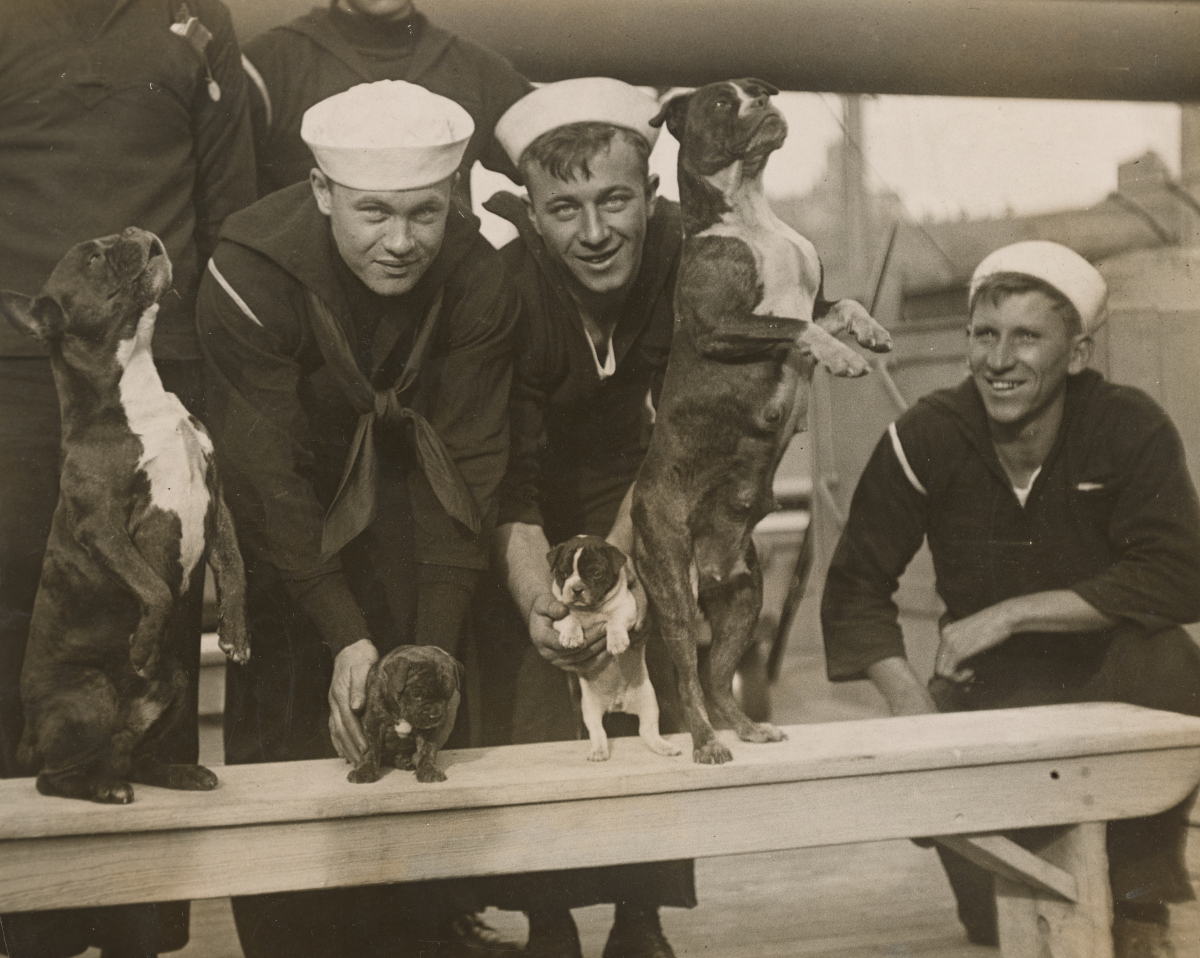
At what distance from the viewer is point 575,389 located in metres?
2.72

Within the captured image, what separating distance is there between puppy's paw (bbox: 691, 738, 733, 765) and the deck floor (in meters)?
0.56

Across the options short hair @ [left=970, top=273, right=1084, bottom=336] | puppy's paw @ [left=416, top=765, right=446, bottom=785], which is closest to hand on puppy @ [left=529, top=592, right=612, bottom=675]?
puppy's paw @ [left=416, top=765, right=446, bottom=785]

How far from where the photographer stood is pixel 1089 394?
2869 mm

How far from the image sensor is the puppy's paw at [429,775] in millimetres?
2299

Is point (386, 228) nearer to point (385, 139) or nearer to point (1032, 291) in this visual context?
point (385, 139)

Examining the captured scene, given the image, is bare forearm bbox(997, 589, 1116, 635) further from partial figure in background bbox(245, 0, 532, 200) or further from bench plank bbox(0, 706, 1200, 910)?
partial figure in background bbox(245, 0, 532, 200)

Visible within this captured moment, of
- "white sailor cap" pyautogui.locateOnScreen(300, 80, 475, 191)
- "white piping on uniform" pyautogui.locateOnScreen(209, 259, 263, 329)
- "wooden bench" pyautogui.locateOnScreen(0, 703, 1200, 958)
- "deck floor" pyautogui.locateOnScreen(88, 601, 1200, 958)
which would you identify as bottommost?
"deck floor" pyautogui.locateOnScreen(88, 601, 1200, 958)

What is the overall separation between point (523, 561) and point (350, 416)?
1.63 feet

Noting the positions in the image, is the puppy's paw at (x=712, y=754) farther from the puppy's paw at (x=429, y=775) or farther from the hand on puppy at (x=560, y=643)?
the puppy's paw at (x=429, y=775)

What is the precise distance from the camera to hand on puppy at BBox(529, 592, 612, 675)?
2.39 meters

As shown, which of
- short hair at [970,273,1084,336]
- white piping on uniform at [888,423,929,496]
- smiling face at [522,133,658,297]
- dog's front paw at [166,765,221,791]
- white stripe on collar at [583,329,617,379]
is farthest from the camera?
white piping on uniform at [888,423,929,496]

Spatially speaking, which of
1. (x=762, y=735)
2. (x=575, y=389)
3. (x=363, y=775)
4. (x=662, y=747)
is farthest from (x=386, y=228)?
(x=762, y=735)

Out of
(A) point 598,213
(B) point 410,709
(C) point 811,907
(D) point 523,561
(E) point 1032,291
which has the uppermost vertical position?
(A) point 598,213

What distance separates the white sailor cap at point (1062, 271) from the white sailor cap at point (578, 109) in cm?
94
